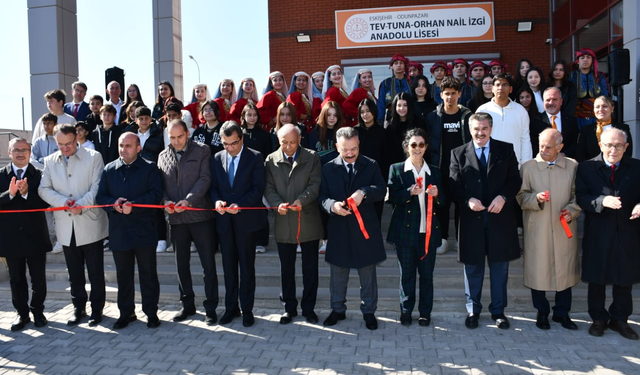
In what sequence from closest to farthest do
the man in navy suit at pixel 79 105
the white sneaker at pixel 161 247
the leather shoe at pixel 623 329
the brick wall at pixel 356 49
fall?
1. the leather shoe at pixel 623 329
2. the white sneaker at pixel 161 247
3. the man in navy suit at pixel 79 105
4. the brick wall at pixel 356 49

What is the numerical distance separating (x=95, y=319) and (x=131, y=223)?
1.08m

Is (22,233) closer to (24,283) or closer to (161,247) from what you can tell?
(24,283)

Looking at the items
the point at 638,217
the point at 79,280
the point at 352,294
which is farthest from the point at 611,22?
the point at 79,280

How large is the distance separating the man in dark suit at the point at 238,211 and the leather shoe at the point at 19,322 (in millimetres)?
2037

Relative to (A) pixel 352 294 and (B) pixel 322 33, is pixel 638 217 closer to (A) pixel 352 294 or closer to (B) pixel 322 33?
(A) pixel 352 294

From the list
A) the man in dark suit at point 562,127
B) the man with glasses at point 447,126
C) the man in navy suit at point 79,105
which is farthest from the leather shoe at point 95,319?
the man in dark suit at point 562,127

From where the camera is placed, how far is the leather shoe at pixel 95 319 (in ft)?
17.2

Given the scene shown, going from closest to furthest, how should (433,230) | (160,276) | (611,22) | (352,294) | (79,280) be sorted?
(433,230) → (79,280) → (352,294) → (160,276) → (611,22)

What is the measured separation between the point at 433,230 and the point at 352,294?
129 centimetres

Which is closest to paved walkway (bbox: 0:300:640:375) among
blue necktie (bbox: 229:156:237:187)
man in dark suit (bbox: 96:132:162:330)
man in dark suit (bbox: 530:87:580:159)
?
man in dark suit (bbox: 96:132:162:330)

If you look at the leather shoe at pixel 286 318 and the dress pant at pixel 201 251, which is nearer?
the leather shoe at pixel 286 318

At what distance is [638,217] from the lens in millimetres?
4531

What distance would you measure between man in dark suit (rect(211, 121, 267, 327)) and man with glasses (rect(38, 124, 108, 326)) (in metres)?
1.30

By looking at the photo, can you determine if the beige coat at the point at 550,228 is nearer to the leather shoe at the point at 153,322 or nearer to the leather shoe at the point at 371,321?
the leather shoe at the point at 371,321
